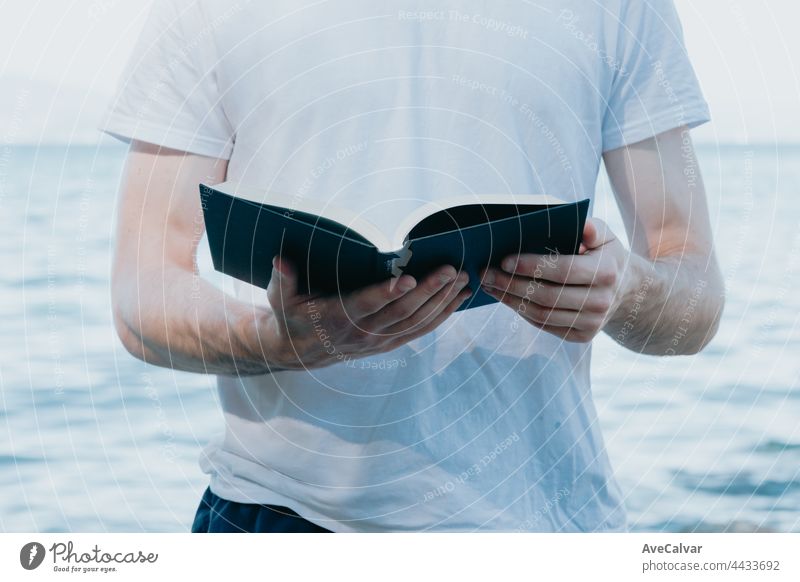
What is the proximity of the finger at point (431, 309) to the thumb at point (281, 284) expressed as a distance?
7 centimetres

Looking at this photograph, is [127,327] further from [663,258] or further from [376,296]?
[663,258]

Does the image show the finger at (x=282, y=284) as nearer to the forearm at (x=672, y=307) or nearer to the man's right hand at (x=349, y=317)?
the man's right hand at (x=349, y=317)

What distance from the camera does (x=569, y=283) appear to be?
70 cm

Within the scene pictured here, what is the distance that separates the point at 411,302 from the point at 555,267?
0.09m

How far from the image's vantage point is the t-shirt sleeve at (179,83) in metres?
0.75

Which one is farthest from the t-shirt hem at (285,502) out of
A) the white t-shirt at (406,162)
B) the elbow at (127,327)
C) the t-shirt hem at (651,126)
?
the t-shirt hem at (651,126)

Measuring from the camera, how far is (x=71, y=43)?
98 cm

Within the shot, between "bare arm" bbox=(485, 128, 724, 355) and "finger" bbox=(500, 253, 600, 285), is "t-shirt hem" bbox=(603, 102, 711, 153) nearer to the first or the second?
"bare arm" bbox=(485, 128, 724, 355)

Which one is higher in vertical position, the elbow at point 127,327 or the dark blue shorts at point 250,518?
the elbow at point 127,327

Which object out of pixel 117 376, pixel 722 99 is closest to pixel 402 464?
pixel 117 376

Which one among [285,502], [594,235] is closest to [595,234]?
[594,235]
